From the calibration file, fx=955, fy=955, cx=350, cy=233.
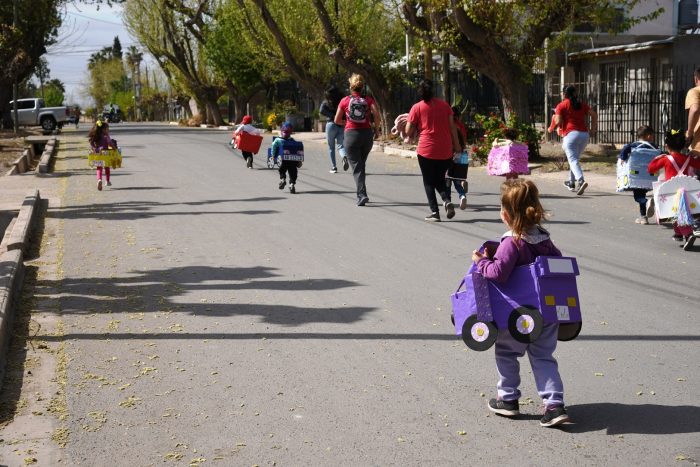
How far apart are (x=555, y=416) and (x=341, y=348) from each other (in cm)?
195

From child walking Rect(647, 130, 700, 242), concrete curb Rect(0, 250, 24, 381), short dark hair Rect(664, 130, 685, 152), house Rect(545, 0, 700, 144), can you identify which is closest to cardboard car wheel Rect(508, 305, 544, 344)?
concrete curb Rect(0, 250, 24, 381)

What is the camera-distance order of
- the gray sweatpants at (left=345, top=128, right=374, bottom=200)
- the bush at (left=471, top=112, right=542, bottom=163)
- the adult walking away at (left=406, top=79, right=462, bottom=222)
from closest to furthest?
the adult walking away at (left=406, top=79, right=462, bottom=222) → the gray sweatpants at (left=345, top=128, right=374, bottom=200) → the bush at (left=471, top=112, right=542, bottom=163)

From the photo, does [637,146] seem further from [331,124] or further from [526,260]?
[331,124]

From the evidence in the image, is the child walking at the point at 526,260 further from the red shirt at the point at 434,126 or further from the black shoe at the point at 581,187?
the black shoe at the point at 581,187

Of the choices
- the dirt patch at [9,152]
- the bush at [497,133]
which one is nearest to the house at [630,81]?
the bush at [497,133]

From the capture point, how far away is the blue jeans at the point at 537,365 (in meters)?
4.67

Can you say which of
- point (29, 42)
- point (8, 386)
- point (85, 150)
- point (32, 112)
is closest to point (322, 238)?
point (8, 386)

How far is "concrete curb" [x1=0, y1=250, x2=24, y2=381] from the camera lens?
6.43 m

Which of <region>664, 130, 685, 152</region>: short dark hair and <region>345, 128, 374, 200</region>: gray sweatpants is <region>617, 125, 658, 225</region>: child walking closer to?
<region>664, 130, 685, 152</region>: short dark hair

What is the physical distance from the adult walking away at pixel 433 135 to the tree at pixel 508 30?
8587 mm

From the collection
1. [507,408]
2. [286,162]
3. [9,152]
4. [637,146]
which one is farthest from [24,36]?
[507,408]

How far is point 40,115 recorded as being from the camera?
173ft

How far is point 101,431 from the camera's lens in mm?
4852

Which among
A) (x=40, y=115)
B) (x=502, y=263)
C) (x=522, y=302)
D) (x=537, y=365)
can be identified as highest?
(x=40, y=115)
